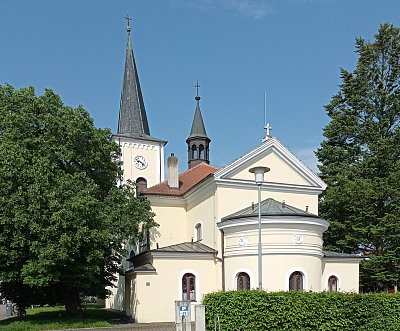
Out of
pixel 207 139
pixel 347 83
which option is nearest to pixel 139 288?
pixel 207 139

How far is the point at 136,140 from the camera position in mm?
46531

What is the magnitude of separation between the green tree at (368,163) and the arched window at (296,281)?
36.8 ft

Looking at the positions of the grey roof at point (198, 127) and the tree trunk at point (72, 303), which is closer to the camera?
the tree trunk at point (72, 303)

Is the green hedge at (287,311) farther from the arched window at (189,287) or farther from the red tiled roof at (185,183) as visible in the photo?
the red tiled roof at (185,183)

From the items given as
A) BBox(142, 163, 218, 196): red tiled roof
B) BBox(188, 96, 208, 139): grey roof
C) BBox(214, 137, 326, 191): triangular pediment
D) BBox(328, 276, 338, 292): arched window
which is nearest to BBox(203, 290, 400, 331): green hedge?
BBox(328, 276, 338, 292): arched window

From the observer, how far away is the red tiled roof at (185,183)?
35219 mm

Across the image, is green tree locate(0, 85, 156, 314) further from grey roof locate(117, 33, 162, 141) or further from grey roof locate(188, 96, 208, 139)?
grey roof locate(188, 96, 208, 139)

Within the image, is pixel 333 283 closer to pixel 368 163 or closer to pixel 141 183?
pixel 368 163

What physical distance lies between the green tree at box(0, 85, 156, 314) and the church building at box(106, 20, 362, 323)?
2.91m

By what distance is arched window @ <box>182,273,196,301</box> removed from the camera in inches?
1144

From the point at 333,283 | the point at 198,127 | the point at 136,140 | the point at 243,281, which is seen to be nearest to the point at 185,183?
the point at 136,140

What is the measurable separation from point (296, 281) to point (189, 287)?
623cm

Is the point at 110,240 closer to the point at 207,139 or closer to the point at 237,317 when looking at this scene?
the point at 237,317

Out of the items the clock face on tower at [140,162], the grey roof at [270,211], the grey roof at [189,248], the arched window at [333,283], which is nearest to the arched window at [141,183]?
the clock face on tower at [140,162]
